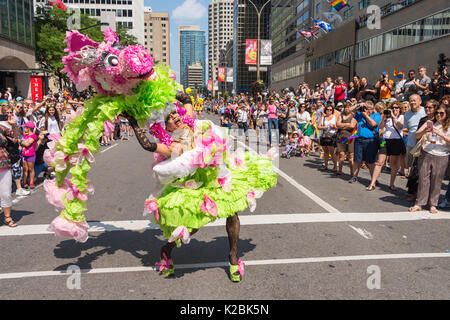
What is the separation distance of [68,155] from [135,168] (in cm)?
766

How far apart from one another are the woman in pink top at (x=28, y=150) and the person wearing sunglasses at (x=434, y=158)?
25.8 ft

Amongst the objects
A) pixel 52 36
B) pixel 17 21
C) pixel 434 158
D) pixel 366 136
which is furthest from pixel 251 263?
pixel 52 36

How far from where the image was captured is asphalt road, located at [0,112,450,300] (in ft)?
12.6

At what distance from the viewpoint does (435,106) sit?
7.12m

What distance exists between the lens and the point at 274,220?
6195mm

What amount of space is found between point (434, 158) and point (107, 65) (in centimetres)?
574

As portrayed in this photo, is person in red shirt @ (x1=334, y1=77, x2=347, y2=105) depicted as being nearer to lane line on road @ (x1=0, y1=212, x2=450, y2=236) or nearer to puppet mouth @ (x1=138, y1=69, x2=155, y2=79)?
lane line on road @ (x1=0, y1=212, x2=450, y2=236)

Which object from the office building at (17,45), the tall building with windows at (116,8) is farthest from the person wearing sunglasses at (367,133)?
the tall building with windows at (116,8)

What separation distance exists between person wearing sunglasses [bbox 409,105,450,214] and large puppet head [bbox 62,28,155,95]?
5.10 metres

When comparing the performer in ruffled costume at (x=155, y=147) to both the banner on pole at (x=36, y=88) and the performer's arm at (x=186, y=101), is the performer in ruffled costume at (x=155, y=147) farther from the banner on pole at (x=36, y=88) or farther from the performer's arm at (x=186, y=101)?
the banner on pole at (x=36, y=88)

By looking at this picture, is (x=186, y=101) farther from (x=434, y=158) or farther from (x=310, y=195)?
(x=434, y=158)

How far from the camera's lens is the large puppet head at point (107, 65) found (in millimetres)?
3645

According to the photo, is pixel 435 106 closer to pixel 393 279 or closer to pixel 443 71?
pixel 393 279

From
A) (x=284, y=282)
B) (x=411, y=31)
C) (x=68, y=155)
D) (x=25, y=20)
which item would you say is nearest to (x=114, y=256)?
(x=68, y=155)
